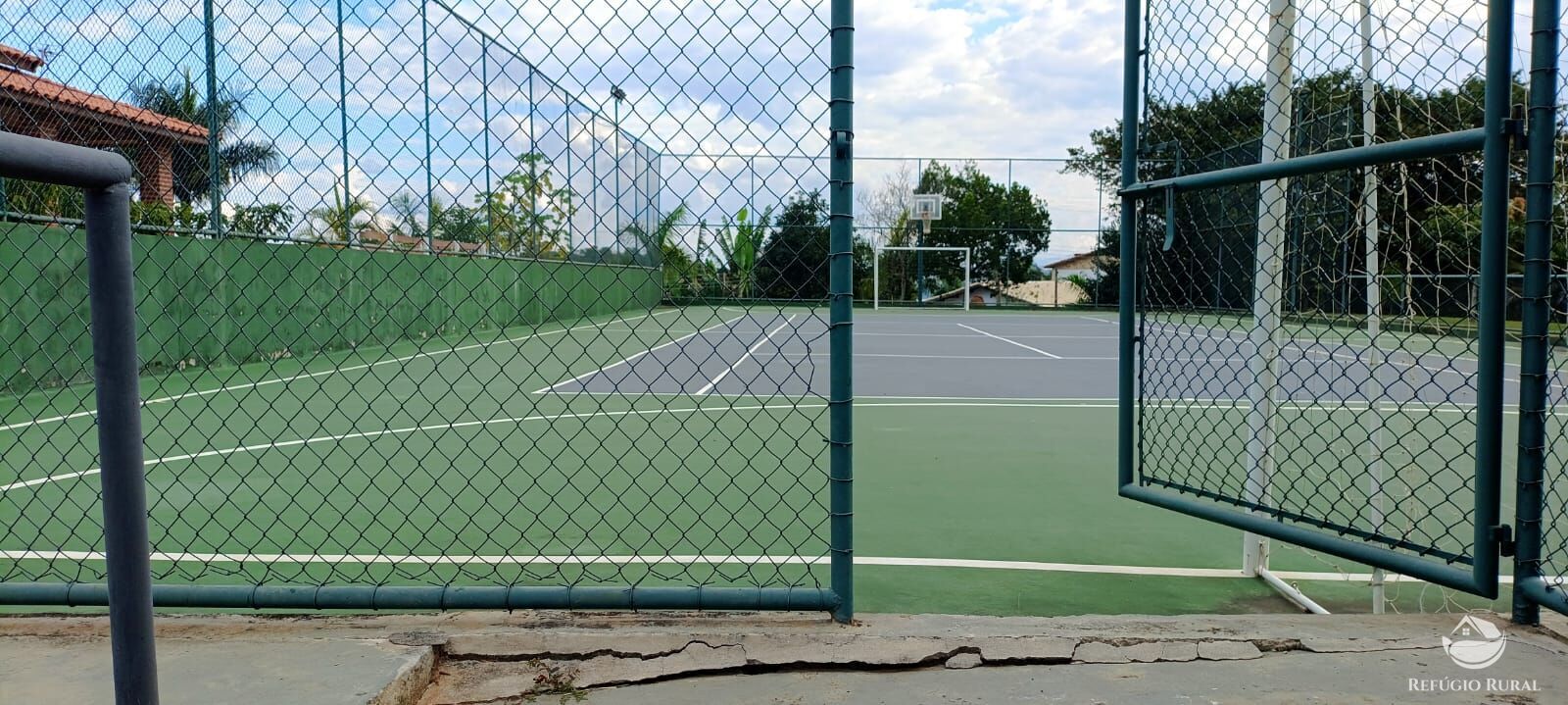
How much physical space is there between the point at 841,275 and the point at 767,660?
97 centimetres

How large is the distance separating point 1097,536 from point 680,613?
2.20 metres

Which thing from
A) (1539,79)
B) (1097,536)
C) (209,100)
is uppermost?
(209,100)

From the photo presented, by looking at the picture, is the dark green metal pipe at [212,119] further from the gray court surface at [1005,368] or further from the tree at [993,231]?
the tree at [993,231]

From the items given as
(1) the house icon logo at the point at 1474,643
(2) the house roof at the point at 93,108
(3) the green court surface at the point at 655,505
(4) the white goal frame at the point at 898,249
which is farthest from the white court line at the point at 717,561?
(4) the white goal frame at the point at 898,249

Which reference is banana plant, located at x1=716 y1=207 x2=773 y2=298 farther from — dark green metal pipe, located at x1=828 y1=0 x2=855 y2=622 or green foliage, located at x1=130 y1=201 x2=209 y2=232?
green foliage, located at x1=130 y1=201 x2=209 y2=232

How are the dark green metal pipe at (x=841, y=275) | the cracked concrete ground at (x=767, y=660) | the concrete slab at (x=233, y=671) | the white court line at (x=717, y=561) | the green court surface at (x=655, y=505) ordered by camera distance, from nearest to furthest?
1. the concrete slab at (x=233, y=671)
2. the cracked concrete ground at (x=767, y=660)
3. the dark green metal pipe at (x=841, y=275)
4. the green court surface at (x=655, y=505)
5. the white court line at (x=717, y=561)

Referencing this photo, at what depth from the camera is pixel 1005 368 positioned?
11.9 m

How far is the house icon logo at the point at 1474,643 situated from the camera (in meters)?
2.48

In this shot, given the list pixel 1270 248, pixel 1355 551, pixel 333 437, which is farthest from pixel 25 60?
pixel 1355 551

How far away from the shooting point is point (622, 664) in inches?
99.3

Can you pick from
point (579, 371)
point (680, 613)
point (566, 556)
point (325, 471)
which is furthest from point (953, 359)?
point (680, 613)

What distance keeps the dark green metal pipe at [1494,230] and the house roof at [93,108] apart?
5145 millimetres

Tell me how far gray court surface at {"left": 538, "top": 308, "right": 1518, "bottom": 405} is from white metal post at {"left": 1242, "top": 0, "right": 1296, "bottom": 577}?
0.42 ft

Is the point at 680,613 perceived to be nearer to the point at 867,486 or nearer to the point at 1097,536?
the point at 1097,536
